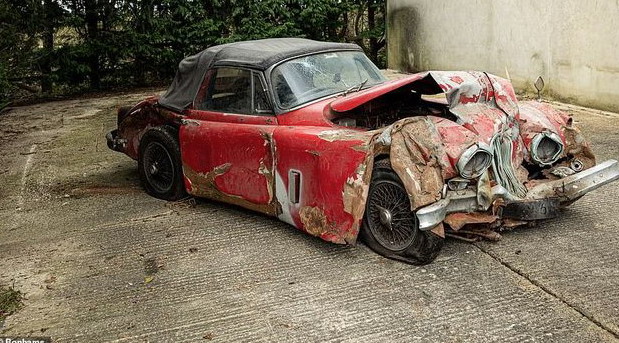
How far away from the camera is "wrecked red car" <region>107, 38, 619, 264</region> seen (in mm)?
3742

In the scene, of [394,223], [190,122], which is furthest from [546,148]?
[190,122]

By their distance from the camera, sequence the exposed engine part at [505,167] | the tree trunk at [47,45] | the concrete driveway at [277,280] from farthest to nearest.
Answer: the tree trunk at [47,45], the exposed engine part at [505,167], the concrete driveway at [277,280]

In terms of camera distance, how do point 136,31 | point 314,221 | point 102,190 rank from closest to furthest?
1. point 314,221
2. point 102,190
3. point 136,31

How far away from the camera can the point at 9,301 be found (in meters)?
3.78

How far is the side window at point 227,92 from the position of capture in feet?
16.1

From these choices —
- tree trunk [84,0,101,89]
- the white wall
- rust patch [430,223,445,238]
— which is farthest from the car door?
tree trunk [84,0,101,89]

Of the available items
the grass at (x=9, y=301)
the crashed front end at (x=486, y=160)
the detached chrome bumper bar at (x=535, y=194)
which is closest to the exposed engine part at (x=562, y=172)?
the crashed front end at (x=486, y=160)

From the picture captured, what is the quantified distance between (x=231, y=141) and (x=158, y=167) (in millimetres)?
1356

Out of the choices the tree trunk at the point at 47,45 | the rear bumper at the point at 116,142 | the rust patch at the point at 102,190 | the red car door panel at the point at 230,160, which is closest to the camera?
the red car door panel at the point at 230,160

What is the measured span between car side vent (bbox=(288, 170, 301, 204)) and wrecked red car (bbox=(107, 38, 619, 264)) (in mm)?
11

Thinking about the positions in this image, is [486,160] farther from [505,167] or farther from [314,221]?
[314,221]

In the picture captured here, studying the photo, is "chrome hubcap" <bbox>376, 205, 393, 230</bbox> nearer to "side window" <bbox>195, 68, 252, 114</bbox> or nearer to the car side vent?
the car side vent

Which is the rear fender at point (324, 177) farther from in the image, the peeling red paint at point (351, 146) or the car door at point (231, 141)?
the car door at point (231, 141)

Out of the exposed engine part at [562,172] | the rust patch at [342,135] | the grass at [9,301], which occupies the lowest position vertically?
the grass at [9,301]
